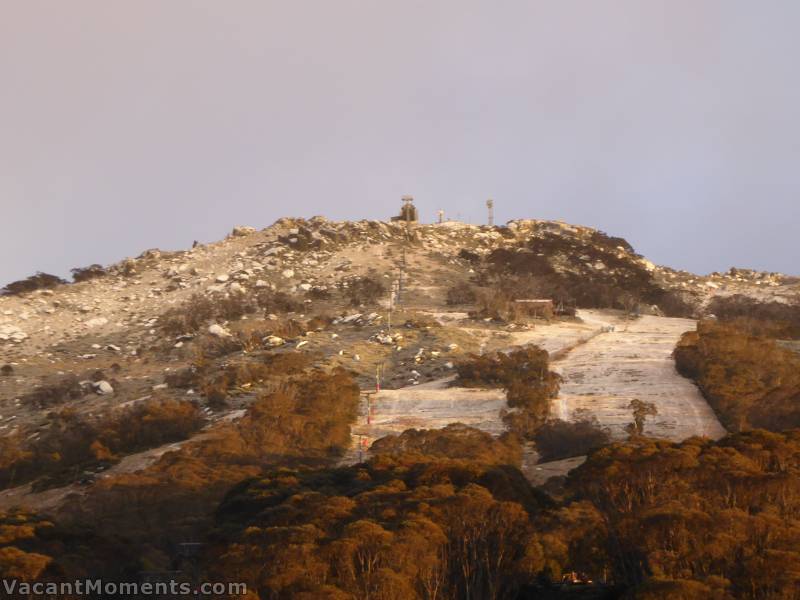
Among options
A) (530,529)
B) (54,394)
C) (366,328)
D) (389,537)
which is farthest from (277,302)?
(389,537)

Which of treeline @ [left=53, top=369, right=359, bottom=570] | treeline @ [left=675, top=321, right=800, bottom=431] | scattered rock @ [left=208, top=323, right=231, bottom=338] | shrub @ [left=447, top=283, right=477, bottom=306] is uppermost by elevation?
shrub @ [left=447, top=283, right=477, bottom=306]

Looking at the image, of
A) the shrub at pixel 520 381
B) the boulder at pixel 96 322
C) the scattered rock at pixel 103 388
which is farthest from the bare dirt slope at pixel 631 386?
the boulder at pixel 96 322

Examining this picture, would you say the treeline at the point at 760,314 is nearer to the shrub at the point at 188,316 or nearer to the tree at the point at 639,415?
the tree at the point at 639,415

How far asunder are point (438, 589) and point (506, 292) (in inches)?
1348

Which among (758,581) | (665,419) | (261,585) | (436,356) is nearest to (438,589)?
(261,585)

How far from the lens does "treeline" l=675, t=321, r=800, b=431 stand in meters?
24.5

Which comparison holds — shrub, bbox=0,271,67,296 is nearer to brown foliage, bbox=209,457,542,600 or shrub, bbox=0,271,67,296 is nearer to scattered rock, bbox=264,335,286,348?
scattered rock, bbox=264,335,286,348

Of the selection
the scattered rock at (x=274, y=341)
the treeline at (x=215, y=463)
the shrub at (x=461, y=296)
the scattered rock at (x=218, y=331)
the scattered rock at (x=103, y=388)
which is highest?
the shrub at (x=461, y=296)

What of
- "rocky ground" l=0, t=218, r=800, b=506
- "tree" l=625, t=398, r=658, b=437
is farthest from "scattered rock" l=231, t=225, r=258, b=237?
"tree" l=625, t=398, r=658, b=437

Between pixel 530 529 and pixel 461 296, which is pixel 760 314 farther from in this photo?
pixel 530 529

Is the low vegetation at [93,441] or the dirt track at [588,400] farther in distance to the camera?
→ the dirt track at [588,400]

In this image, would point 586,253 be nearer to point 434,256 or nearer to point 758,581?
point 434,256

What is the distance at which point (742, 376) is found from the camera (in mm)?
28516

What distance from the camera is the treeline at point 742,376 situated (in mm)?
24547
